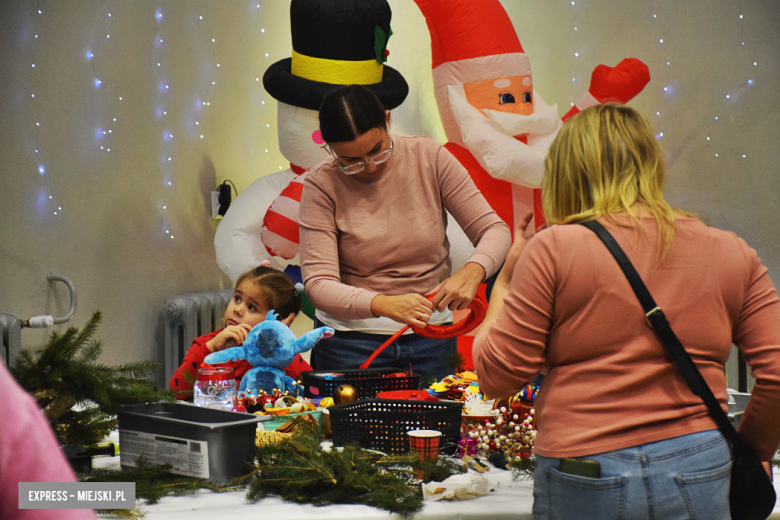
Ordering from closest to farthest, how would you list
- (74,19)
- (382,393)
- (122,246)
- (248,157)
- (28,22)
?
1. (382,393)
2. (28,22)
3. (74,19)
4. (122,246)
5. (248,157)

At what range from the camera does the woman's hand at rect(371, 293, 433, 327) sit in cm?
162

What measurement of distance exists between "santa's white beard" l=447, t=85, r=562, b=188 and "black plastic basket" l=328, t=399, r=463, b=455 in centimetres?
189

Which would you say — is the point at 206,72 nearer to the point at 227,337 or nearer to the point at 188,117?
the point at 188,117

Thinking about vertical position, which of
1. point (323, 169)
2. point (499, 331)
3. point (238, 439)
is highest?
point (323, 169)

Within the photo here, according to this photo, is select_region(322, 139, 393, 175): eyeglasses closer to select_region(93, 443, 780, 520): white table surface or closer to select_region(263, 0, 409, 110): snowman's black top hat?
select_region(93, 443, 780, 520): white table surface

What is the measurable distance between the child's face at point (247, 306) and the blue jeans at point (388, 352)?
1.26 ft

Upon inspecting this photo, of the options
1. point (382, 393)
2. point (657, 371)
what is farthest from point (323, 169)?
point (657, 371)

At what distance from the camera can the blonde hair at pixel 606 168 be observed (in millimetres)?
951

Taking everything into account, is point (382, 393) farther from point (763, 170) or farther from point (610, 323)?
point (763, 170)

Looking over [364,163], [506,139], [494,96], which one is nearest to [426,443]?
[364,163]

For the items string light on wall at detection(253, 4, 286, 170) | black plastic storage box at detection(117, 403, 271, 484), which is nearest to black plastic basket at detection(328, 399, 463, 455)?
black plastic storage box at detection(117, 403, 271, 484)

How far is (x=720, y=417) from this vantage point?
3.04 ft

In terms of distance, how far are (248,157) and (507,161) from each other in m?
1.68

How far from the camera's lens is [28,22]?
249 cm
